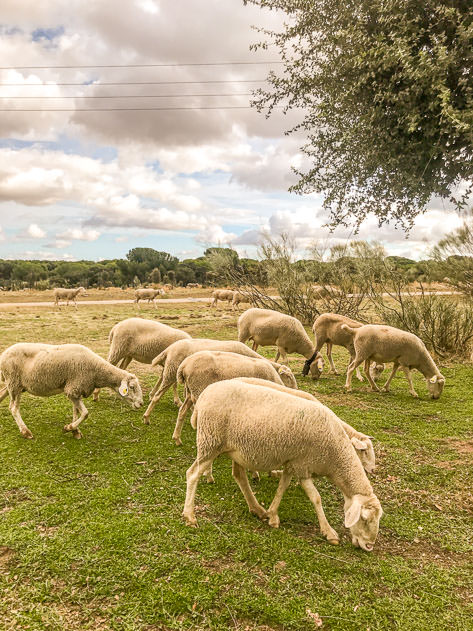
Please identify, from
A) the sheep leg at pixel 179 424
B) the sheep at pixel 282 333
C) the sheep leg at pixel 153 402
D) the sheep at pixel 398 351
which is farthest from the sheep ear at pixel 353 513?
the sheep at pixel 282 333

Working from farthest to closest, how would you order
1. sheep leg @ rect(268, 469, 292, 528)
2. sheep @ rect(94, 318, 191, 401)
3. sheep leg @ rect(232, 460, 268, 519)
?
1. sheep @ rect(94, 318, 191, 401)
2. sheep leg @ rect(232, 460, 268, 519)
3. sheep leg @ rect(268, 469, 292, 528)

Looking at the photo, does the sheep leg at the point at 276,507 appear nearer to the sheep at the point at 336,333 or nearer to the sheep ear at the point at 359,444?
the sheep ear at the point at 359,444

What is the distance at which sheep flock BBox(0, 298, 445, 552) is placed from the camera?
3.81m

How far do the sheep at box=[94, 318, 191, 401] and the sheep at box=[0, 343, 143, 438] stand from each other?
5.07 feet

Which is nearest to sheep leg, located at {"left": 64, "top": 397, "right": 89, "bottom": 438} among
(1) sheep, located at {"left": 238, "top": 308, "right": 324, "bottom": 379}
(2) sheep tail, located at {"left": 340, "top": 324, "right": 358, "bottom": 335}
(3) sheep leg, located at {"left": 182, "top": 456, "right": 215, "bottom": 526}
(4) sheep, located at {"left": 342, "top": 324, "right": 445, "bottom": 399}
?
(3) sheep leg, located at {"left": 182, "top": 456, "right": 215, "bottom": 526}

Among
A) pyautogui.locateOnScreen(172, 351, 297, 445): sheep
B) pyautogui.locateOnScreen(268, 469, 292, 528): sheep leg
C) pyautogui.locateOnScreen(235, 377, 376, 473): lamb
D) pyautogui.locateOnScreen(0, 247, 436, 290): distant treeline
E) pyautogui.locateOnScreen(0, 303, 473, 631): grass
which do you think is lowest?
pyautogui.locateOnScreen(0, 303, 473, 631): grass

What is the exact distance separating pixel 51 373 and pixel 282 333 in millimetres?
5689

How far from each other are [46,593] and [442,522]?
3.82 metres

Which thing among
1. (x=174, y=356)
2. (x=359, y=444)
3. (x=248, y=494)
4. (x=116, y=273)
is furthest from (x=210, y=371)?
(x=116, y=273)

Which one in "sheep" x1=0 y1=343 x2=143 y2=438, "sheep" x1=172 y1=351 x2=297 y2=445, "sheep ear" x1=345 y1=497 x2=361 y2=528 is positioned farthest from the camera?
"sheep" x1=0 y1=343 x2=143 y2=438

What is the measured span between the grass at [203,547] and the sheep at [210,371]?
2.95 ft

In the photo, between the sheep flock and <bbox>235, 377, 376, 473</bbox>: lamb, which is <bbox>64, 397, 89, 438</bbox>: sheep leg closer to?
the sheep flock

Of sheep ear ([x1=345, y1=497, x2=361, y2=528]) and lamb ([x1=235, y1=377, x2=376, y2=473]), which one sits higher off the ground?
lamb ([x1=235, y1=377, x2=376, y2=473])

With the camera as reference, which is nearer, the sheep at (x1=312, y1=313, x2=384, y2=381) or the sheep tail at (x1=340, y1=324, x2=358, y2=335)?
the sheep tail at (x1=340, y1=324, x2=358, y2=335)
